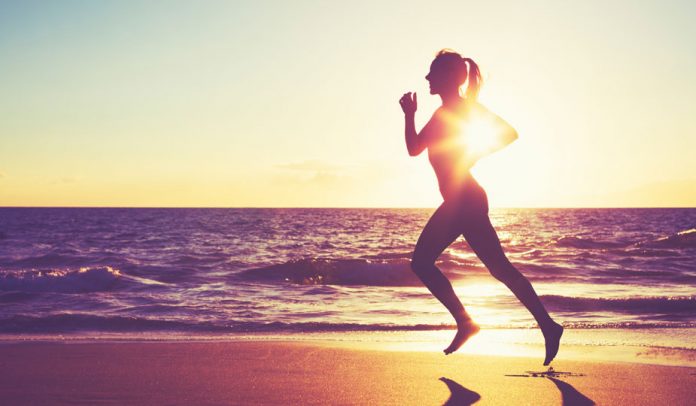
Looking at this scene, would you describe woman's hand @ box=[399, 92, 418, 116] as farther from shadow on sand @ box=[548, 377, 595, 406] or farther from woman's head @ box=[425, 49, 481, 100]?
shadow on sand @ box=[548, 377, 595, 406]

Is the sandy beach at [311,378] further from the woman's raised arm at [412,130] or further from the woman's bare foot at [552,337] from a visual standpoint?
the woman's raised arm at [412,130]

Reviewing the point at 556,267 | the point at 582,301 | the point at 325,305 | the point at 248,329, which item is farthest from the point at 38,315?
the point at 556,267

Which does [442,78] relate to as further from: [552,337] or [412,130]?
[552,337]

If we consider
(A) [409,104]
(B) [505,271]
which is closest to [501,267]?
(B) [505,271]

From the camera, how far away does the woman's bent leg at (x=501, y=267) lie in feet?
14.5

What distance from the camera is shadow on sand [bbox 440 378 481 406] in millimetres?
3846

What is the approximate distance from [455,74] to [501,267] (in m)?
1.32

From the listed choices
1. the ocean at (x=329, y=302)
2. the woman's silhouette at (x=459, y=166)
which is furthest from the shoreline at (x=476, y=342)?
the woman's silhouette at (x=459, y=166)

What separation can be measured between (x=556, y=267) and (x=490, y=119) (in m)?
16.5

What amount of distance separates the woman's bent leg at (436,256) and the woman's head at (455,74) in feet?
2.62

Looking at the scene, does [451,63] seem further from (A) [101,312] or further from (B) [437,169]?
(A) [101,312]

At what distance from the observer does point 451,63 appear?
180 inches

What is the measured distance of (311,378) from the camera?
4520 mm

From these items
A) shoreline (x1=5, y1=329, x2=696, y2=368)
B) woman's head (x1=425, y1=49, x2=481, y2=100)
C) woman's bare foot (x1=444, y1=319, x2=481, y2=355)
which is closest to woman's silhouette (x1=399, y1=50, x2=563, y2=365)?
woman's head (x1=425, y1=49, x2=481, y2=100)
